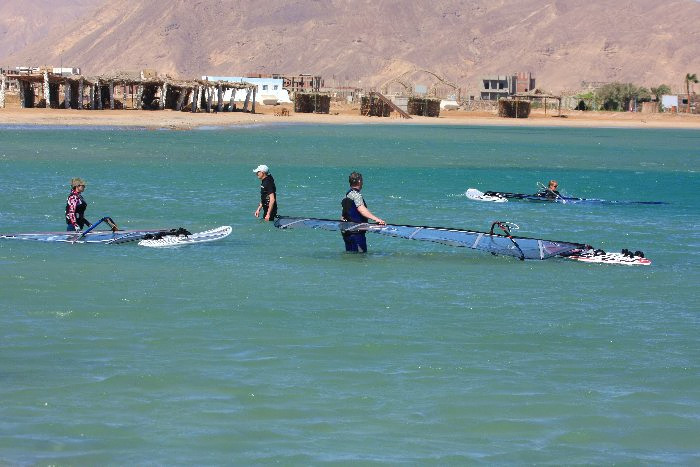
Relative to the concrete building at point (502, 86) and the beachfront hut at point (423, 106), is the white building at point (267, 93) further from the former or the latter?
the concrete building at point (502, 86)

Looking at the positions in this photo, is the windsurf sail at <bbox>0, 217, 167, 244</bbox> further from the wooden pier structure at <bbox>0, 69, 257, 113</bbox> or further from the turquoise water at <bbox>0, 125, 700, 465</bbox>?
the wooden pier structure at <bbox>0, 69, 257, 113</bbox>

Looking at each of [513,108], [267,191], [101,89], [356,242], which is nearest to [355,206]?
[356,242]

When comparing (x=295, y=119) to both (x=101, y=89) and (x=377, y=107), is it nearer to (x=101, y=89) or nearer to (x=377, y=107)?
(x=101, y=89)

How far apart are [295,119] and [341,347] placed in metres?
76.5

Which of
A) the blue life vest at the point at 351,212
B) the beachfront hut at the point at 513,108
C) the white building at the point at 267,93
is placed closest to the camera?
the blue life vest at the point at 351,212

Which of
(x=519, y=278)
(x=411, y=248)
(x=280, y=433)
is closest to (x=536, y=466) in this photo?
(x=280, y=433)

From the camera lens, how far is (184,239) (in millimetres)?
19844

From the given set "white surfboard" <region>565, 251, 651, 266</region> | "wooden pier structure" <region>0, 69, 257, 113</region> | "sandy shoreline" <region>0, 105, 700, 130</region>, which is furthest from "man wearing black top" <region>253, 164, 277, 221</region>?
"wooden pier structure" <region>0, 69, 257, 113</region>

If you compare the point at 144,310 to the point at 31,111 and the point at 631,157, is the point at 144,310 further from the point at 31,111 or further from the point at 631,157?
the point at 31,111

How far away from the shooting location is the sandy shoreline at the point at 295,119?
224ft

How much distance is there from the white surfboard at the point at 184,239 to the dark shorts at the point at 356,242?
2.87 meters

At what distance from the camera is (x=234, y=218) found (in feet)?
84.1

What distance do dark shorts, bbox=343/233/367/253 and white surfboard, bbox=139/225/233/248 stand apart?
9.42 feet

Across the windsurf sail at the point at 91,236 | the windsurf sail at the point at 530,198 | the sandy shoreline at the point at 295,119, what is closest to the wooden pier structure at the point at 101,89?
the sandy shoreline at the point at 295,119
